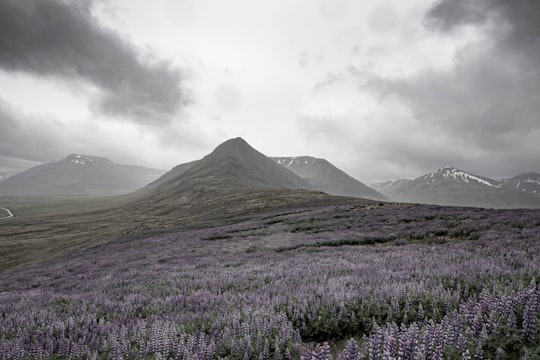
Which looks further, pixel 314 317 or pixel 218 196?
pixel 218 196

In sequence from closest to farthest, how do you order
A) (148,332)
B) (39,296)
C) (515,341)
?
(515,341), (148,332), (39,296)

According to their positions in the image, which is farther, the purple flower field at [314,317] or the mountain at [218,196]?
the mountain at [218,196]

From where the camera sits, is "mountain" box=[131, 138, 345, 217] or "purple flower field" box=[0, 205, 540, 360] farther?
"mountain" box=[131, 138, 345, 217]

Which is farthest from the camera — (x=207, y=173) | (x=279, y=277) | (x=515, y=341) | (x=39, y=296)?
(x=207, y=173)

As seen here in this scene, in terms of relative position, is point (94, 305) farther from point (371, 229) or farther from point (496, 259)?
point (371, 229)

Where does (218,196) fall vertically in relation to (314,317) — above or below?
above

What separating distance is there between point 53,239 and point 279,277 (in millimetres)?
61675

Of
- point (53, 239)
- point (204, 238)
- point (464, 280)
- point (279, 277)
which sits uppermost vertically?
point (464, 280)

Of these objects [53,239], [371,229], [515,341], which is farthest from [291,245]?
[53,239]

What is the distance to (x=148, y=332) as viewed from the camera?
193 inches

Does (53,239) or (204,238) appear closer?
(204,238)

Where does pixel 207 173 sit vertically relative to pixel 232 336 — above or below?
above

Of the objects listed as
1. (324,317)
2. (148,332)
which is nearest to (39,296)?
(148,332)

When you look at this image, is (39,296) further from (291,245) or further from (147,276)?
(291,245)
